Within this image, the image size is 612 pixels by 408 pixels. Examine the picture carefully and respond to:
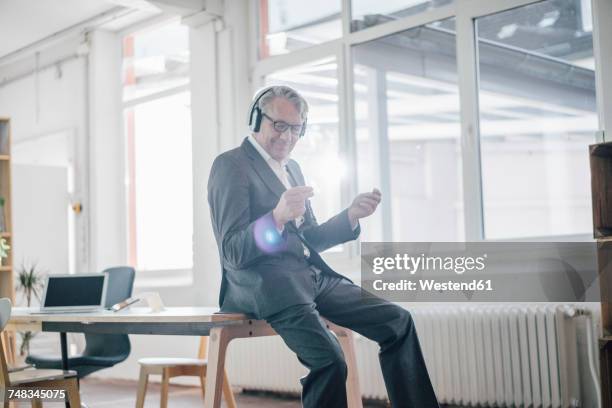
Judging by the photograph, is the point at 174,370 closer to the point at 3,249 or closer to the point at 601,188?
the point at 601,188

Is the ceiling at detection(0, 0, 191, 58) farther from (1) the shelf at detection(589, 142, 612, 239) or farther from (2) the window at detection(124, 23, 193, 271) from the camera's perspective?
(1) the shelf at detection(589, 142, 612, 239)

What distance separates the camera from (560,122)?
4570 millimetres

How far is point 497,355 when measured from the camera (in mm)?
3908

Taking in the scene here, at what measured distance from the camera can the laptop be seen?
12.4 feet

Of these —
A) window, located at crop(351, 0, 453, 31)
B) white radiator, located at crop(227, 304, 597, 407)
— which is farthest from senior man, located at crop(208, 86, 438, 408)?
window, located at crop(351, 0, 453, 31)

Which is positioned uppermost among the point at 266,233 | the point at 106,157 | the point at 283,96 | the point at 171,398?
the point at 106,157

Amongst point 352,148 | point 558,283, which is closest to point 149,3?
point 352,148

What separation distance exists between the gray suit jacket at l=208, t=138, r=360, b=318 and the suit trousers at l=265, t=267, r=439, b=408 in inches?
2.1

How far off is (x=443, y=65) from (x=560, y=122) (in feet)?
3.28

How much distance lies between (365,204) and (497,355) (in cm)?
161

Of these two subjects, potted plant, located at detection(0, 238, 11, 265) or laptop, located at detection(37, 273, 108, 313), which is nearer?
laptop, located at detection(37, 273, 108, 313)

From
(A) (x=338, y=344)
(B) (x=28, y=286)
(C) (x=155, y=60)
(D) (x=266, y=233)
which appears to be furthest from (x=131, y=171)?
(A) (x=338, y=344)

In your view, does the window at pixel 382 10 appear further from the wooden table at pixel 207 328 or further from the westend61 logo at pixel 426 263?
the wooden table at pixel 207 328

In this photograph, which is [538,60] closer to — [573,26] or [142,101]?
[573,26]
